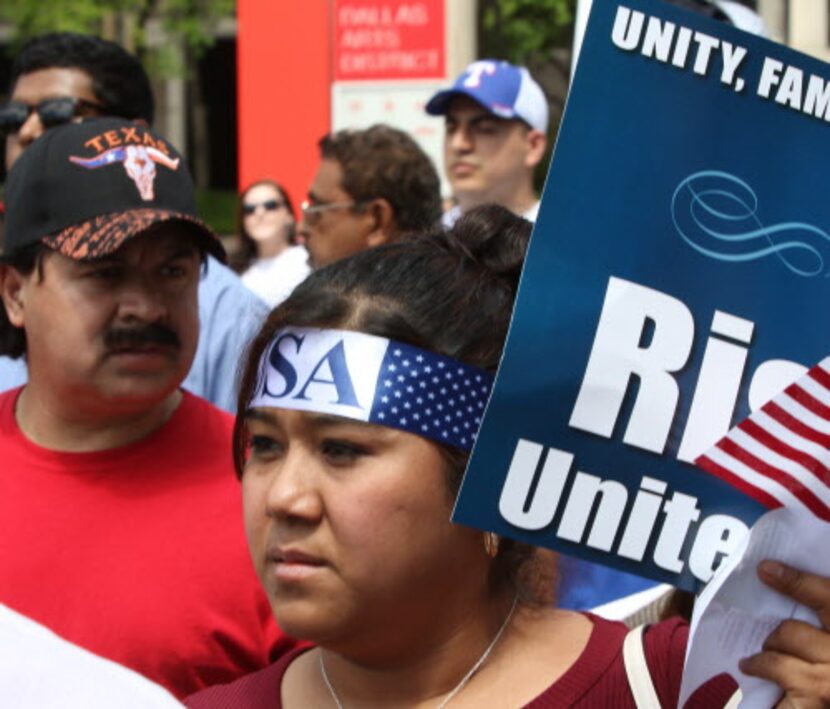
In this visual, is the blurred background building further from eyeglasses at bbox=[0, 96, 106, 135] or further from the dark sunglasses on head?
eyeglasses at bbox=[0, 96, 106, 135]

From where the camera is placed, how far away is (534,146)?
6.09 meters

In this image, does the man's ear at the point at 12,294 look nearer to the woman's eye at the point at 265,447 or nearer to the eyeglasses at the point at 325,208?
the woman's eye at the point at 265,447

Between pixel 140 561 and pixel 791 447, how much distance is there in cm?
124

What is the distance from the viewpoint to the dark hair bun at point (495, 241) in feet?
8.02

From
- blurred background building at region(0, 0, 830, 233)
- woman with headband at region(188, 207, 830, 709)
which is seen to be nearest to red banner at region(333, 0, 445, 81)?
blurred background building at region(0, 0, 830, 233)

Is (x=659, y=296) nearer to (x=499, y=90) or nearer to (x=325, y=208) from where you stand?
(x=325, y=208)

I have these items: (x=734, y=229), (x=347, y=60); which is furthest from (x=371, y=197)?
(x=347, y=60)

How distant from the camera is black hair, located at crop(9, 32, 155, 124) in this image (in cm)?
448

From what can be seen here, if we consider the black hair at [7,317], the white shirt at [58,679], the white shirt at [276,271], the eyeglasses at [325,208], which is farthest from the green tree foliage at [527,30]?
the white shirt at [58,679]

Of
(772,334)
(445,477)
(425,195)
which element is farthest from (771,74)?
(425,195)

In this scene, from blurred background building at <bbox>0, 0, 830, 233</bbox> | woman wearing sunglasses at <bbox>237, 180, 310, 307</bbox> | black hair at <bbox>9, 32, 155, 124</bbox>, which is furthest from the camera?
blurred background building at <bbox>0, 0, 830, 233</bbox>

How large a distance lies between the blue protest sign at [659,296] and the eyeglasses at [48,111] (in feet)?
8.65

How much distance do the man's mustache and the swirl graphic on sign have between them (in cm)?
124

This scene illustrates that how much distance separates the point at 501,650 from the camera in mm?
2348
